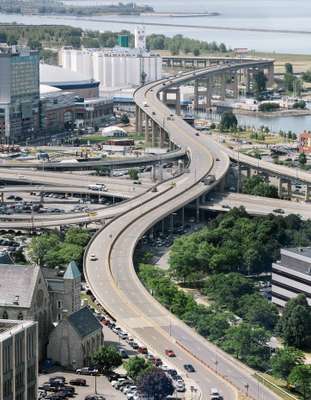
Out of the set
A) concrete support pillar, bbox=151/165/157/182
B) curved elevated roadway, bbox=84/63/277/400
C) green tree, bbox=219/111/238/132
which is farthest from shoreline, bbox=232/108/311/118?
concrete support pillar, bbox=151/165/157/182

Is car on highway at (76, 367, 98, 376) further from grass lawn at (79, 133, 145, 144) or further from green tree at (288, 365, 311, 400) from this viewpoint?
grass lawn at (79, 133, 145, 144)

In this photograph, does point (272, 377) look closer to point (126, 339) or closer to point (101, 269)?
point (126, 339)

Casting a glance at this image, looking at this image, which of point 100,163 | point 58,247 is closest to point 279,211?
point 58,247

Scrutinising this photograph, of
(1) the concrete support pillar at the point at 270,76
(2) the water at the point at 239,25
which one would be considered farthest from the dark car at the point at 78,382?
(2) the water at the point at 239,25

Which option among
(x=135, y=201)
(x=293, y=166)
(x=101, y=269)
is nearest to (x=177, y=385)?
(x=101, y=269)

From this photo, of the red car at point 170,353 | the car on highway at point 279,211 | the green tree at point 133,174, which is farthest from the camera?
the green tree at point 133,174

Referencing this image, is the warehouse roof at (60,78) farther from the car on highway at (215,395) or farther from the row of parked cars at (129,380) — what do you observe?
the car on highway at (215,395)
